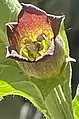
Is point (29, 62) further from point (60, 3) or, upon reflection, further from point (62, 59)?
point (60, 3)

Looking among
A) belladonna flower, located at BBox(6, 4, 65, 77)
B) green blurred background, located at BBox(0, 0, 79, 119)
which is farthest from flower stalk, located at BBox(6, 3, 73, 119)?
green blurred background, located at BBox(0, 0, 79, 119)

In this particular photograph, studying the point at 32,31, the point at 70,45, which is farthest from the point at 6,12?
the point at 70,45

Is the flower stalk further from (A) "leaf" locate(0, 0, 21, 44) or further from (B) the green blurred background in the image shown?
(B) the green blurred background

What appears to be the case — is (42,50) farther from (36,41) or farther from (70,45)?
(70,45)

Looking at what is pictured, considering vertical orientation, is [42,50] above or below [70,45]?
above

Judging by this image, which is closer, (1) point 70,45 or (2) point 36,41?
(2) point 36,41

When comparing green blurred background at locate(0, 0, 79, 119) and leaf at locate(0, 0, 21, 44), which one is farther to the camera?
green blurred background at locate(0, 0, 79, 119)
